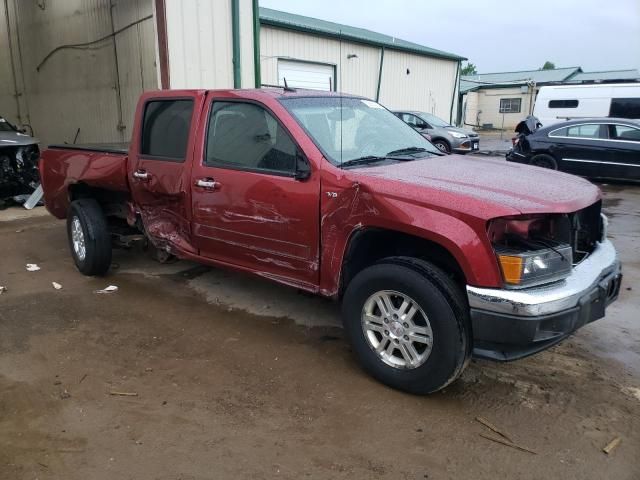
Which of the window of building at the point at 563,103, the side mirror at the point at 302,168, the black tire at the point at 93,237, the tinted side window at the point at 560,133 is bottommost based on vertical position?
the black tire at the point at 93,237

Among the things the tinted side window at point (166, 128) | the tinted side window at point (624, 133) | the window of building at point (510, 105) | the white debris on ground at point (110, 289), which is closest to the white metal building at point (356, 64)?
the tinted side window at point (624, 133)

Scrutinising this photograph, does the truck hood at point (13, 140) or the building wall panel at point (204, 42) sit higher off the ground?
the building wall panel at point (204, 42)

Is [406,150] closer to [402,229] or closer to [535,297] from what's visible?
[402,229]

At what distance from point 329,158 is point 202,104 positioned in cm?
139

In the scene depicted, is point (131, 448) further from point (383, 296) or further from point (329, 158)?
point (329, 158)

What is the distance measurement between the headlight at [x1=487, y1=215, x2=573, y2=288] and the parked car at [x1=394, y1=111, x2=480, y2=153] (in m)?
13.1

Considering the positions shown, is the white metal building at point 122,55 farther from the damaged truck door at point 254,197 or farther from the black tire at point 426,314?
the black tire at point 426,314

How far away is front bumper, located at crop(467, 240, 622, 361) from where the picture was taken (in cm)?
284

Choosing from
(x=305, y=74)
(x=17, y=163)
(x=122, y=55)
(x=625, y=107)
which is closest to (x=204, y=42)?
(x=122, y=55)

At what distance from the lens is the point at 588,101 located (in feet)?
59.3

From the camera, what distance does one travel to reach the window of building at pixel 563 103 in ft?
60.2

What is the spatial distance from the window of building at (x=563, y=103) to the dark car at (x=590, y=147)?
694 cm

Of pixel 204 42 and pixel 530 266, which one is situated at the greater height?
pixel 204 42

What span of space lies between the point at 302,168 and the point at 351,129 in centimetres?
69
